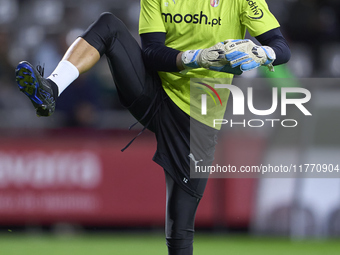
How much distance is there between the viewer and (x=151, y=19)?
339 centimetres

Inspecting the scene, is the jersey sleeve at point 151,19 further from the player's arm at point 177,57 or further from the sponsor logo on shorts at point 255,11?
the sponsor logo on shorts at point 255,11

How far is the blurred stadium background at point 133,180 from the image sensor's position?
5969mm

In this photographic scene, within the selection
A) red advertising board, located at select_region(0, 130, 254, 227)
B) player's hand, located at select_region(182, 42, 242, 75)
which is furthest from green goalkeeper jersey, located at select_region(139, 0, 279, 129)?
red advertising board, located at select_region(0, 130, 254, 227)

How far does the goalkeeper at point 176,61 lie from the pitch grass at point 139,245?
199cm

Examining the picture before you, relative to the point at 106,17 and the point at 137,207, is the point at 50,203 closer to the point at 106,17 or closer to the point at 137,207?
the point at 137,207

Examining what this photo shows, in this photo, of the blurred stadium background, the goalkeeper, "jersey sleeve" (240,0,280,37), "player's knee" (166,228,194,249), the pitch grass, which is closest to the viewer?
the goalkeeper

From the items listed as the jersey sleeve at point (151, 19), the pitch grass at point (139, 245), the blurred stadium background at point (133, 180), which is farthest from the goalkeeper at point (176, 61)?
the blurred stadium background at point (133, 180)

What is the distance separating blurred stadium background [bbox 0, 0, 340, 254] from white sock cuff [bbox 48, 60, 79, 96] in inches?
122

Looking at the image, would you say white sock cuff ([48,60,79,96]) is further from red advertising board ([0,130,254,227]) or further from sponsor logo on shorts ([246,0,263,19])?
red advertising board ([0,130,254,227])

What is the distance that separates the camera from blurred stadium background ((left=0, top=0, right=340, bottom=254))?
5.97 metres

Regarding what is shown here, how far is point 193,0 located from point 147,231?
332 cm

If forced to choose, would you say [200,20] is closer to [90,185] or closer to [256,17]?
[256,17]

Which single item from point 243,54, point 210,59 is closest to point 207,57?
point 210,59

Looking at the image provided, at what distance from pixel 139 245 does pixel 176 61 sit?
3.03m
